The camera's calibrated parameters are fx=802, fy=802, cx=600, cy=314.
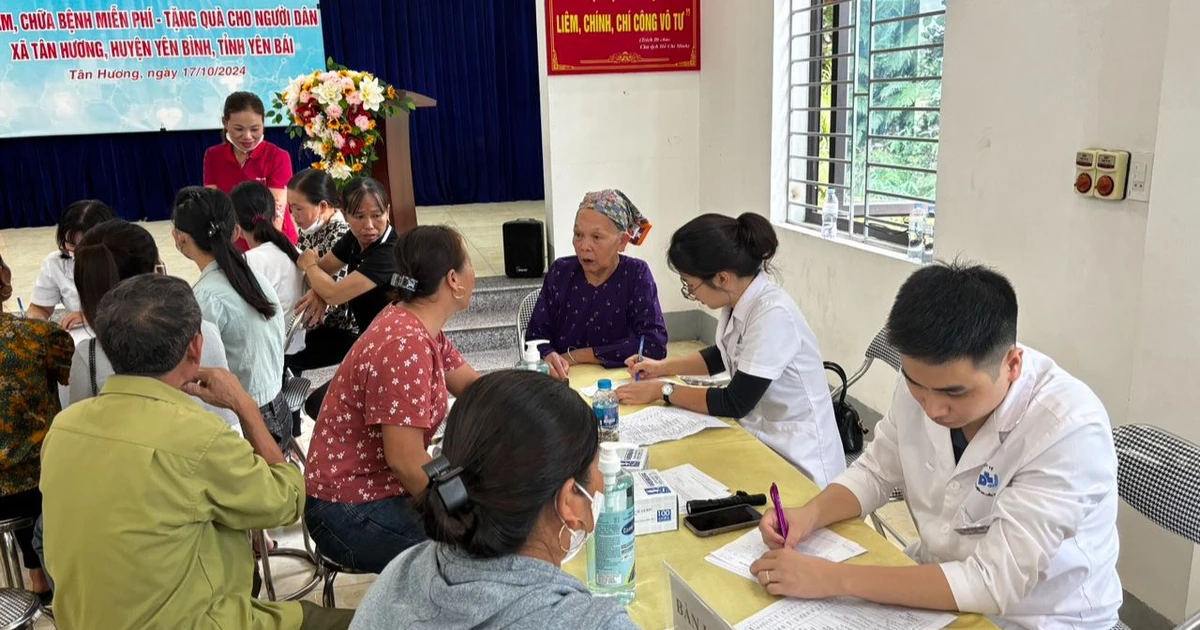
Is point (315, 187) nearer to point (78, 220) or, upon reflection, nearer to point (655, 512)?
point (78, 220)

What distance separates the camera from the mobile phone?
1558 mm

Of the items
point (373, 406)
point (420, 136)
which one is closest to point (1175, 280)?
point (373, 406)

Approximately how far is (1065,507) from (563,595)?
2.71 ft

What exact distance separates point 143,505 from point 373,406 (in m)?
0.52

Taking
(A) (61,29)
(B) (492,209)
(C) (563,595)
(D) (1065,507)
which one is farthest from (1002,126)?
(A) (61,29)

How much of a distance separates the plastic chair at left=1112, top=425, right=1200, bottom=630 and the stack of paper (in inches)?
21.8

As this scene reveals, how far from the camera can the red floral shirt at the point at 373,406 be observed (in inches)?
71.5

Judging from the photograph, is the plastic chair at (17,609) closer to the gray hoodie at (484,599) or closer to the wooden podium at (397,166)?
the gray hoodie at (484,599)

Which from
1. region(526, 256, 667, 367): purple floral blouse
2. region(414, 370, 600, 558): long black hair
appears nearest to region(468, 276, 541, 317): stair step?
region(526, 256, 667, 367): purple floral blouse

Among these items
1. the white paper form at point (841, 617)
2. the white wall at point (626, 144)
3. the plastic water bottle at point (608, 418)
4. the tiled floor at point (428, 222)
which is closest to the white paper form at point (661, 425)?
the plastic water bottle at point (608, 418)

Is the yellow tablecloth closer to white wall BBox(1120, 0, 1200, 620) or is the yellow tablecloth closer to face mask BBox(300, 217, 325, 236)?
white wall BBox(1120, 0, 1200, 620)

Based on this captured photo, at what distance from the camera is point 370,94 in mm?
4129

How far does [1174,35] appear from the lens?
1938 millimetres

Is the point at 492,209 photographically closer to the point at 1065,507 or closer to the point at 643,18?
the point at 643,18
